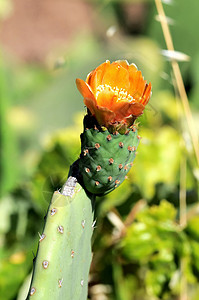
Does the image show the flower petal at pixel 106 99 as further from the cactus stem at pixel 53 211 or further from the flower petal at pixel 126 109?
the cactus stem at pixel 53 211

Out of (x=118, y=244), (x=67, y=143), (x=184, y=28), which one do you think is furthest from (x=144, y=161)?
(x=184, y=28)

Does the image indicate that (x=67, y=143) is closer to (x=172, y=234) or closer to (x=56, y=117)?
(x=172, y=234)

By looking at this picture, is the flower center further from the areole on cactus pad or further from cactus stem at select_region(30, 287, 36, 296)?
cactus stem at select_region(30, 287, 36, 296)

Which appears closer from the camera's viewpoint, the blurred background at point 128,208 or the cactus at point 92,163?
the cactus at point 92,163

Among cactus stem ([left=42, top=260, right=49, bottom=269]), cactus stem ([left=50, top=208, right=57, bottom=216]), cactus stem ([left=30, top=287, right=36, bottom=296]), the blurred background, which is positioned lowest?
the blurred background

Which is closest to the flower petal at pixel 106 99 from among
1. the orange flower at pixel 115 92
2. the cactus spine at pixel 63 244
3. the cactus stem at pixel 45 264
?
the orange flower at pixel 115 92

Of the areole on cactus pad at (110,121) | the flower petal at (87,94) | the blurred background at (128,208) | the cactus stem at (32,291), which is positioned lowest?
the blurred background at (128,208)

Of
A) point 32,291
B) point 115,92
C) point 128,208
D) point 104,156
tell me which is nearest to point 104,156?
point 104,156

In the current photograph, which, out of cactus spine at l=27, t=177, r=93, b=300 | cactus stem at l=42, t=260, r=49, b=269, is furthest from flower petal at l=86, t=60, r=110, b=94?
cactus stem at l=42, t=260, r=49, b=269
